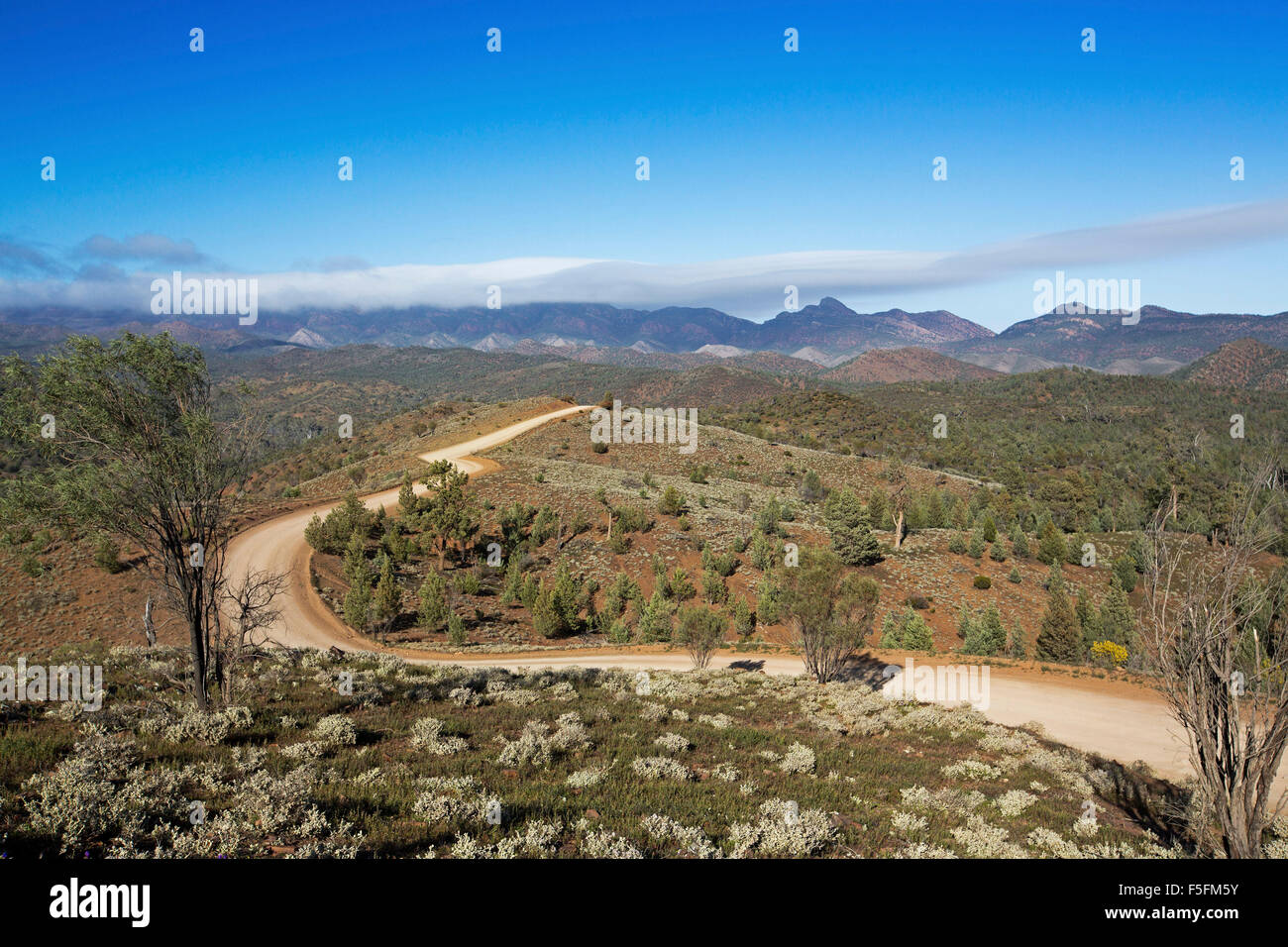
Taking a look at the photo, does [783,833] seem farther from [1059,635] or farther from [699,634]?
[1059,635]

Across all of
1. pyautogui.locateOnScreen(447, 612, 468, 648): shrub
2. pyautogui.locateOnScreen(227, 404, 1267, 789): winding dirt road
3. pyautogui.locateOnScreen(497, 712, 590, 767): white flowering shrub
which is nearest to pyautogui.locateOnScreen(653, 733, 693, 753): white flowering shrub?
pyautogui.locateOnScreen(497, 712, 590, 767): white flowering shrub

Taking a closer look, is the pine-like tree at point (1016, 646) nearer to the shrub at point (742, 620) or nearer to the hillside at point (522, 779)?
the shrub at point (742, 620)

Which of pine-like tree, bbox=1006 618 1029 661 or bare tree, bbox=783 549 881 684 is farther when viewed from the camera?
pine-like tree, bbox=1006 618 1029 661

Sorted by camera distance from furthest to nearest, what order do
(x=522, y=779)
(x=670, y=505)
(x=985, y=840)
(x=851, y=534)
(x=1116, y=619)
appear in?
(x=670, y=505) < (x=851, y=534) < (x=1116, y=619) < (x=522, y=779) < (x=985, y=840)

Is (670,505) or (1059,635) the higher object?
(670,505)

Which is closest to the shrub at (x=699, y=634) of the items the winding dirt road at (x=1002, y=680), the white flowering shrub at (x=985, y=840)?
the winding dirt road at (x=1002, y=680)

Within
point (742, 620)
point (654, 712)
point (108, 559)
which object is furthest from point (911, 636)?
point (108, 559)

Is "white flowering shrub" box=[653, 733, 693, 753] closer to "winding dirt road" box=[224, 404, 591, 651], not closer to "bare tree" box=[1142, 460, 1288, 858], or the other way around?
"bare tree" box=[1142, 460, 1288, 858]
